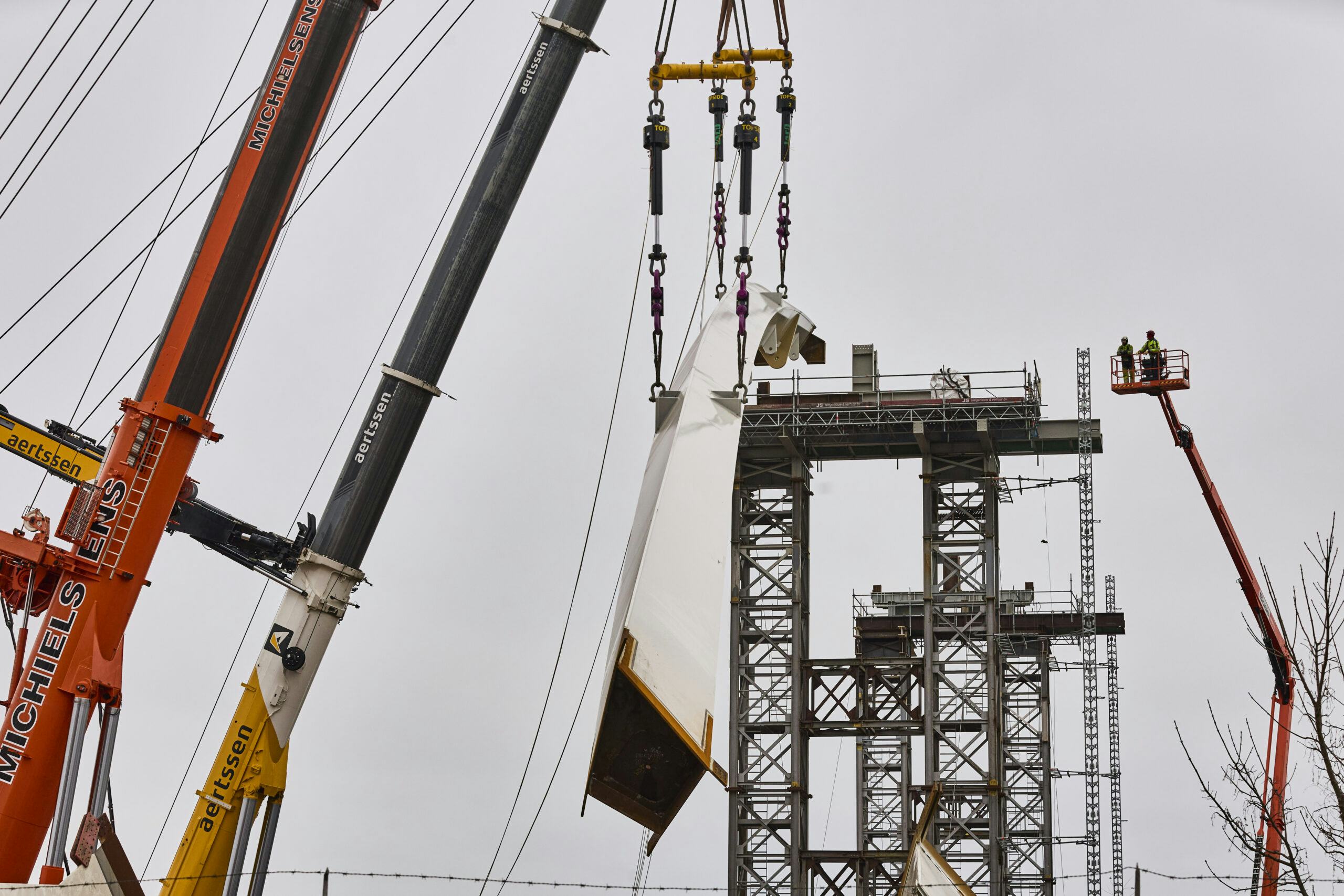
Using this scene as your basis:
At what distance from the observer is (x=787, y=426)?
145ft

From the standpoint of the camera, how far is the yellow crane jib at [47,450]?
25172mm

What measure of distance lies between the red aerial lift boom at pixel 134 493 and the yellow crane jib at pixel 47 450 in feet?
22.7

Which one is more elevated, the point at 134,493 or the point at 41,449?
the point at 41,449

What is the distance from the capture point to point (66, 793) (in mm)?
15953

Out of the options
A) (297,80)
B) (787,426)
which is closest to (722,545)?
(297,80)

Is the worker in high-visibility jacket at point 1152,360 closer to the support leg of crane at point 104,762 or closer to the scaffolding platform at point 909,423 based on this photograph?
the scaffolding platform at point 909,423

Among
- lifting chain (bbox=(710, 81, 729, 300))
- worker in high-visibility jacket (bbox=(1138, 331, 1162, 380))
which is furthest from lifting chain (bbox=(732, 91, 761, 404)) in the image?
worker in high-visibility jacket (bbox=(1138, 331, 1162, 380))

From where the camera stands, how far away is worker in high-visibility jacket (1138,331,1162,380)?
4581 cm

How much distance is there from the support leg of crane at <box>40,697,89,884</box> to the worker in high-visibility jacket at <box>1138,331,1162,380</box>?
35.8 m

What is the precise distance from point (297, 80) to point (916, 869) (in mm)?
14803

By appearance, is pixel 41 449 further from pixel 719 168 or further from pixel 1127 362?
pixel 1127 362

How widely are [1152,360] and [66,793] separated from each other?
36.2 meters

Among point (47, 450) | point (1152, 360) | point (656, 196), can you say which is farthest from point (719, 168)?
point (1152, 360)

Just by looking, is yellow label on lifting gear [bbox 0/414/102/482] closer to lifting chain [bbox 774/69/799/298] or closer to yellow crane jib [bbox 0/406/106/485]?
yellow crane jib [bbox 0/406/106/485]
